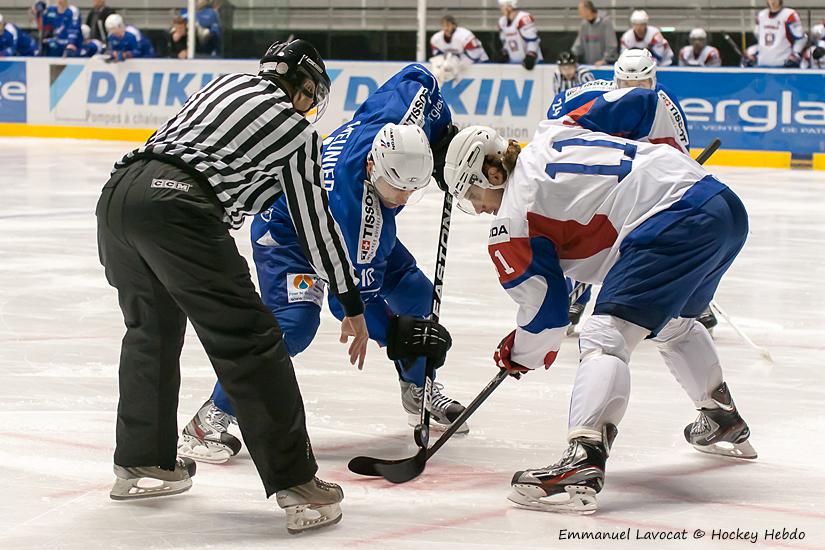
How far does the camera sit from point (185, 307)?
2.92 meters

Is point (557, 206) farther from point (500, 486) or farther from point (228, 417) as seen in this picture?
point (228, 417)

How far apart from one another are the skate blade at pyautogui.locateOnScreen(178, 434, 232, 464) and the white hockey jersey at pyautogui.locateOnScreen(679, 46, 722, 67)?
443 inches

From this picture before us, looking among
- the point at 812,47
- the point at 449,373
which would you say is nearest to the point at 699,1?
the point at 812,47

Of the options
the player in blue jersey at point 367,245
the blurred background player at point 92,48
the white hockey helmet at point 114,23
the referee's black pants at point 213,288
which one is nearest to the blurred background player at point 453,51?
the white hockey helmet at point 114,23

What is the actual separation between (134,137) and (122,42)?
3.96 feet

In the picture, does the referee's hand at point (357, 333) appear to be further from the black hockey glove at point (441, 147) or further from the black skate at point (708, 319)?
the black skate at point (708, 319)

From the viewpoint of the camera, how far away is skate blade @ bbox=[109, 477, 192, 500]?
3.19m

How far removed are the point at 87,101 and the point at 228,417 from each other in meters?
13.5

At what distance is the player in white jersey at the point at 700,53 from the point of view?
14109 mm

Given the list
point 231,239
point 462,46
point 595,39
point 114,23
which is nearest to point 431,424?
point 231,239

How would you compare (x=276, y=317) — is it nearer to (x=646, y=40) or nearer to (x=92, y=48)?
(x=646, y=40)

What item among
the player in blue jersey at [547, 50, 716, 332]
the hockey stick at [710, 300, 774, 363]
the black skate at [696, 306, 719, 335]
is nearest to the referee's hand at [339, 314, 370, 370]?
the player in blue jersey at [547, 50, 716, 332]

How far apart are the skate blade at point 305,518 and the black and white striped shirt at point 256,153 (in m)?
0.53

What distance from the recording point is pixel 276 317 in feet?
12.3
